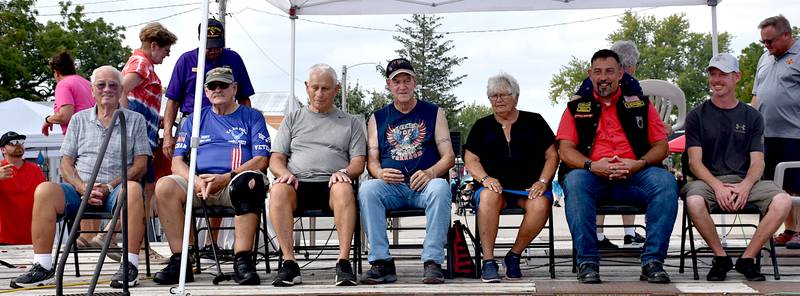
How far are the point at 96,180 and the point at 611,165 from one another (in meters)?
2.96

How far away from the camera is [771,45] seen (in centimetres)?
654

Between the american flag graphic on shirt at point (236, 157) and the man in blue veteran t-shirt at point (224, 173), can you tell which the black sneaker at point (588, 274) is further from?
the american flag graphic on shirt at point (236, 157)

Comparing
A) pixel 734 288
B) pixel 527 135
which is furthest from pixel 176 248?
pixel 734 288

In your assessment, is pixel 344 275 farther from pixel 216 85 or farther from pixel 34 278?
A: pixel 34 278

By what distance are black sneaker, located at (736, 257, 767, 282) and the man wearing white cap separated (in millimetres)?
143

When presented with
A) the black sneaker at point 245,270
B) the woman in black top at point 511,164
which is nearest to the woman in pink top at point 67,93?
the black sneaker at point 245,270

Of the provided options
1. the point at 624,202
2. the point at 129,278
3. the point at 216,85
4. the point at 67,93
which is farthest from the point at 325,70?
the point at 67,93

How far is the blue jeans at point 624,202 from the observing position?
195 inches

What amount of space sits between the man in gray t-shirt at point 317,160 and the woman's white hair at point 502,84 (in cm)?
80

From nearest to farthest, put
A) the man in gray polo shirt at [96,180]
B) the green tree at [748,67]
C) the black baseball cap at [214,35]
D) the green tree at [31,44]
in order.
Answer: the man in gray polo shirt at [96,180] → the black baseball cap at [214,35] → the green tree at [31,44] → the green tree at [748,67]

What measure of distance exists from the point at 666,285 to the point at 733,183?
36.9 inches

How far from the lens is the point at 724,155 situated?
17.8ft

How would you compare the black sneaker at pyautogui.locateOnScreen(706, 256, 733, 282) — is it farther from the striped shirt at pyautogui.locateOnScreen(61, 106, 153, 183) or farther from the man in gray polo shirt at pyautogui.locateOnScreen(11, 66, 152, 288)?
the striped shirt at pyautogui.locateOnScreen(61, 106, 153, 183)

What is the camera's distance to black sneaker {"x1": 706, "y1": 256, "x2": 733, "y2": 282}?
498 centimetres
